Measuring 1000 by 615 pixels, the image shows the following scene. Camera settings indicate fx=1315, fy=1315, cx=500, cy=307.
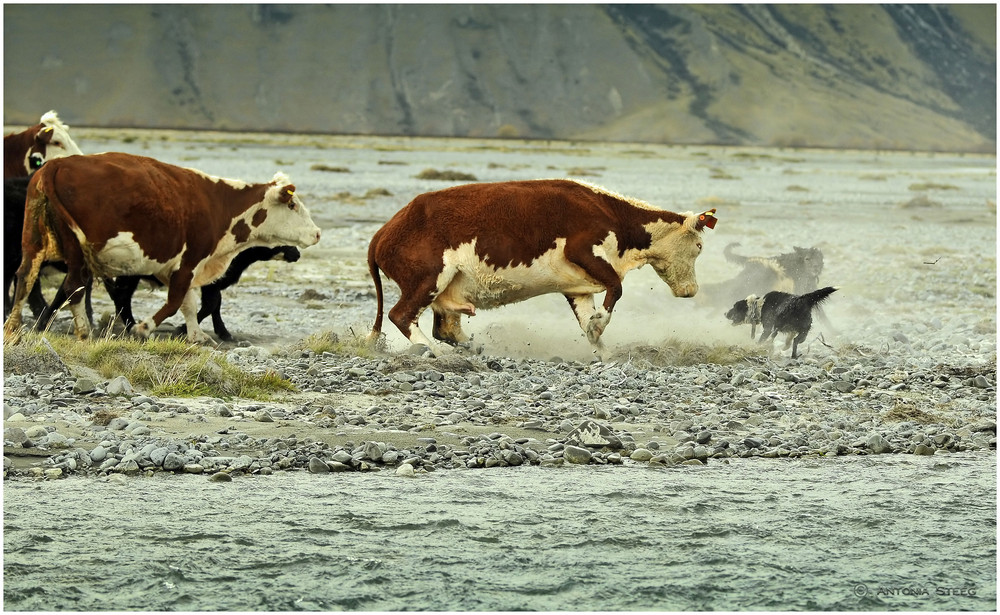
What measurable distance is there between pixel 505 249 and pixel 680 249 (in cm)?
195

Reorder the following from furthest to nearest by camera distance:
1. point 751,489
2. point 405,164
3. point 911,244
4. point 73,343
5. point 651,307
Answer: point 405,164 → point 911,244 → point 651,307 → point 73,343 → point 751,489

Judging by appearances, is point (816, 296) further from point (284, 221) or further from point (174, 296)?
point (174, 296)

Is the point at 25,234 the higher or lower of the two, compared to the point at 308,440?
higher

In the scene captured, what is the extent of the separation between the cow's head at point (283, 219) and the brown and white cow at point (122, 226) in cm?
50

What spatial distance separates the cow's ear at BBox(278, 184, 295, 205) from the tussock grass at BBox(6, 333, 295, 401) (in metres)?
2.95

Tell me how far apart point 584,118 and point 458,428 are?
181 metres

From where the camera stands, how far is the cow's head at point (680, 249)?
13359mm

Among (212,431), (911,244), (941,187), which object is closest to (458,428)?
(212,431)

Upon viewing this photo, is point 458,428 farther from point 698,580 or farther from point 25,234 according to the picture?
point 25,234

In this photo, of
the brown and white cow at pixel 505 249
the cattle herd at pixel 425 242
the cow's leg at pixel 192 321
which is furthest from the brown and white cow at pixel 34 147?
the brown and white cow at pixel 505 249

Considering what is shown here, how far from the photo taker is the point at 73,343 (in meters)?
11.8

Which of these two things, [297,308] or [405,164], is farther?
[405,164]

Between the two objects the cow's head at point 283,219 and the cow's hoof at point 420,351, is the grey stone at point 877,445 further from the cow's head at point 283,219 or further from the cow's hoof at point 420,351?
the cow's head at point 283,219

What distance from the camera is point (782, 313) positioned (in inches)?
535
